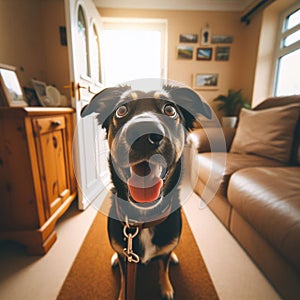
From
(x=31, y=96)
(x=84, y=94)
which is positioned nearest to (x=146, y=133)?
(x=84, y=94)

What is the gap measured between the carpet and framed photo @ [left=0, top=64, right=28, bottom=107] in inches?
44.3

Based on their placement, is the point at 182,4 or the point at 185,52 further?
the point at 185,52

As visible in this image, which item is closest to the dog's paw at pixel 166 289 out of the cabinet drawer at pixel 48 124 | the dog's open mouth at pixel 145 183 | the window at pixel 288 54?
the dog's open mouth at pixel 145 183

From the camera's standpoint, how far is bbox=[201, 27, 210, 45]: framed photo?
2662 millimetres

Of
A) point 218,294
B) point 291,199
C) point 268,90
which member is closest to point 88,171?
point 218,294

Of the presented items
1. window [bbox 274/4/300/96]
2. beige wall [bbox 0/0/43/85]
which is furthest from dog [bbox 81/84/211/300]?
window [bbox 274/4/300/96]

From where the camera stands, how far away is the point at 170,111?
738mm

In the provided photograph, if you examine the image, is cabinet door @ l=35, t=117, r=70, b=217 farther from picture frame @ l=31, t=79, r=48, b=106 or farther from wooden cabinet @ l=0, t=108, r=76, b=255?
picture frame @ l=31, t=79, r=48, b=106

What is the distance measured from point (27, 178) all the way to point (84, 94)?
925 mm

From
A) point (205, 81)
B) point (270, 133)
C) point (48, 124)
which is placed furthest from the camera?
point (205, 81)

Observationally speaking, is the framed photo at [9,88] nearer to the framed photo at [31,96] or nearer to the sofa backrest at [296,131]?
the framed photo at [31,96]

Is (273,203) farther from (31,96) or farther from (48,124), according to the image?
(31,96)

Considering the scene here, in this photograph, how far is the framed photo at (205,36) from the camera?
8.73ft

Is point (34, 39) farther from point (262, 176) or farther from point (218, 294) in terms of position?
point (218, 294)
